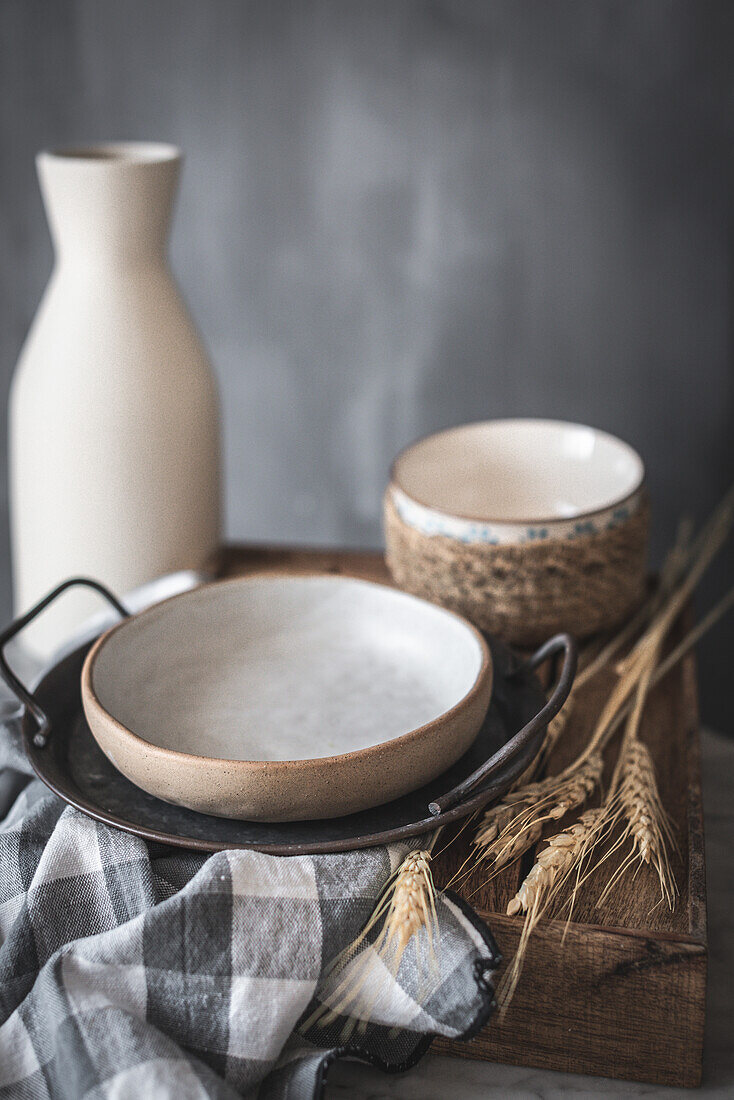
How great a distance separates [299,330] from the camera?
1336mm

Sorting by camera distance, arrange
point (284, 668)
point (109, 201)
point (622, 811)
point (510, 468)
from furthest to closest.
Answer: point (510, 468) < point (109, 201) < point (284, 668) < point (622, 811)

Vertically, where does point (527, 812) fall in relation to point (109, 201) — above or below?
Result: below

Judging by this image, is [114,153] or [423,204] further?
[423,204]

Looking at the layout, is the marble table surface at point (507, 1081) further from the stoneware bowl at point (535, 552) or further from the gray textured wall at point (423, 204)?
the gray textured wall at point (423, 204)

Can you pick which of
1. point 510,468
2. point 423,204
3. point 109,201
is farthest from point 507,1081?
point 423,204

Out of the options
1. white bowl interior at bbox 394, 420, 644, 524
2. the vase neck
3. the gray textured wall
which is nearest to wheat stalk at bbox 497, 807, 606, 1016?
white bowl interior at bbox 394, 420, 644, 524

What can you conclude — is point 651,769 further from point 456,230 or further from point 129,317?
point 456,230

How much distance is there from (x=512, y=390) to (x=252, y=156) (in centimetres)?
41

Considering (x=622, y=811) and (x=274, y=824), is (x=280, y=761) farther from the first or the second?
(x=622, y=811)

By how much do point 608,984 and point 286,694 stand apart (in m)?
0.29

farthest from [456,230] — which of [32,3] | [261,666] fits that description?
[261,666]

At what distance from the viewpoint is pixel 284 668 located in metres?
0.78

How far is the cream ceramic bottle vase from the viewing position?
2.99 ft

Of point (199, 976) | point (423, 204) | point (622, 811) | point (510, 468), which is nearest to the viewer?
point (199, 976)
